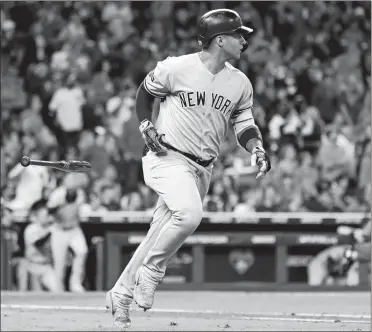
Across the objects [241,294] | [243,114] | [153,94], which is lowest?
[241,294]

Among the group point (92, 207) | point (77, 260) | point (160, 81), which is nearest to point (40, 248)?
point (77, 260)

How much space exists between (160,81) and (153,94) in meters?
0.13

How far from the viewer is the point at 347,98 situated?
781 inches

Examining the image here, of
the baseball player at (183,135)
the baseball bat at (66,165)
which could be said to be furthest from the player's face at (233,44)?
the baseball bat at (66,165)

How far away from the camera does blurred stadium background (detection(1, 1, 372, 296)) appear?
53.6 ft

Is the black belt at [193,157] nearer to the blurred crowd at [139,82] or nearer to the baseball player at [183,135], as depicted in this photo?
the baseball player at [183,135]

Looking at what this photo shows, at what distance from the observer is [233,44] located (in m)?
7.60

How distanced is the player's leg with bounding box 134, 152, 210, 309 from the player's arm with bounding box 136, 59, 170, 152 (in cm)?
16

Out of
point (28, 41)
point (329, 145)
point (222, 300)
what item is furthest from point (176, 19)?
point (222, 300)

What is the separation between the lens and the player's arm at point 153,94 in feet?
24.9

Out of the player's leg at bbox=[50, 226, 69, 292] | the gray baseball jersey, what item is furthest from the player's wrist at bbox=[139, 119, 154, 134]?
the player's leg at bbox=[50, 226, 69, 292]

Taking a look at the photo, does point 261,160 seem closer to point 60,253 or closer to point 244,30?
point 244,30

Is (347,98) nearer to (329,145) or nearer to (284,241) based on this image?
(329,145)

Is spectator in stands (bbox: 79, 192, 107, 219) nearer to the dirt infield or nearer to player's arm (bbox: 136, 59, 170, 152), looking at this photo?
the dirt infield
